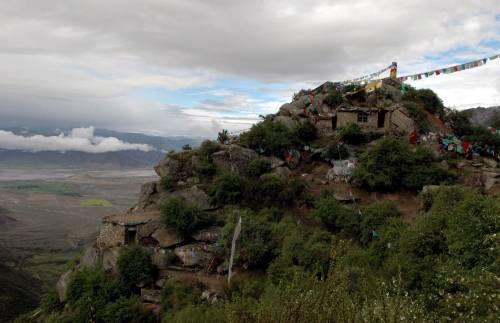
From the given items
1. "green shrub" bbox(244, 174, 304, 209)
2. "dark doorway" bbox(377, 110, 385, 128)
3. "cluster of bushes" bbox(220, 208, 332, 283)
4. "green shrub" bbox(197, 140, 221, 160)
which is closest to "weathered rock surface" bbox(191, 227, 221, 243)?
"cluster of bushes" bbox(220, 208, 332, 283)

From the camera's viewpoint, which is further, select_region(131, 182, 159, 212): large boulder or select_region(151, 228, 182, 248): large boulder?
select_region(131, 182, 159, 212): large boulder

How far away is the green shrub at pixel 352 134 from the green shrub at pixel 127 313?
21.2 meters

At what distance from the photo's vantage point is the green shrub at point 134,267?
22719 mm

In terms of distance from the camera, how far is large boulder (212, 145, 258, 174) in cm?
2950

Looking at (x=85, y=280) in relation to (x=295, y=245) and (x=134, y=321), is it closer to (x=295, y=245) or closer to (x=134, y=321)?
(x=134, y=321)

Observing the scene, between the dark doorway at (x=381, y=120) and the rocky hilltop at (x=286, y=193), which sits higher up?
the dark doorway at (x=381, y=120)

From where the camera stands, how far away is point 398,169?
86.0 ft

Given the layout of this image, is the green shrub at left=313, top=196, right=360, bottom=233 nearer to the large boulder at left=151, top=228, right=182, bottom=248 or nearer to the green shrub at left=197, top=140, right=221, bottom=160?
the large boulder at left=151, top=228, right=182, bottom=248

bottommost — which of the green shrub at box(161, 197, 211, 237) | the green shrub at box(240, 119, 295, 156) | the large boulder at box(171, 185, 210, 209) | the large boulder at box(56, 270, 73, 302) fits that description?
the large boulder at box(56, 270, 73, 302)

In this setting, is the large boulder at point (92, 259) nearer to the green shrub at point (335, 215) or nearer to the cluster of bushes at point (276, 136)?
the cluster of bushes at point (276, 136)

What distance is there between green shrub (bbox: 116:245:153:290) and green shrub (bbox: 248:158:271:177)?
10148mm

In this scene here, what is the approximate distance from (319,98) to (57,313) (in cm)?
3010

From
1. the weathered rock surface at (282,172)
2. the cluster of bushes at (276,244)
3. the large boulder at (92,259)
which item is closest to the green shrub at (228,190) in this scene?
the cluster of bushes at (276,244)

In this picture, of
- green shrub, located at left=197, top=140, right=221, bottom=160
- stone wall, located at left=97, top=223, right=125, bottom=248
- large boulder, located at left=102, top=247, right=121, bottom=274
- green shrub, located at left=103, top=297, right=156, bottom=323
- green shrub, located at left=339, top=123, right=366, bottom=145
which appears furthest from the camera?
green shrub, located at left=339, top=123, right=366, bottom=145
